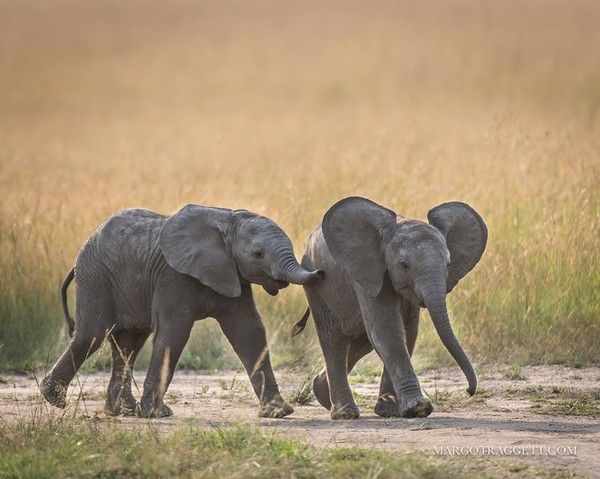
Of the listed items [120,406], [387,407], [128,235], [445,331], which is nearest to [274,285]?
[387,407]

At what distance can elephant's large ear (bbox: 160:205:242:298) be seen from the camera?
10.9m

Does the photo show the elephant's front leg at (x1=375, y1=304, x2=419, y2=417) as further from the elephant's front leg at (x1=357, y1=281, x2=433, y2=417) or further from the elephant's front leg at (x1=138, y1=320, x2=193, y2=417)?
the elephant's front leg at (x1=138, y1=320, x2=193, y2=417)

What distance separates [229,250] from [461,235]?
161 cm

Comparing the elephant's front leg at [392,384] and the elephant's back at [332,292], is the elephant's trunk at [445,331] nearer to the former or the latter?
the elephant's front leg at [392,384]

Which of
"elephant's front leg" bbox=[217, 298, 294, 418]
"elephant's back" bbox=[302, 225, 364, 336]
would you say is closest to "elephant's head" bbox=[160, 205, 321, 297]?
"elephant's back" bbox=[302, 225, 364, 336]

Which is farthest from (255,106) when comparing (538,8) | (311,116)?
(538,8)

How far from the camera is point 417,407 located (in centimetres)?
1009

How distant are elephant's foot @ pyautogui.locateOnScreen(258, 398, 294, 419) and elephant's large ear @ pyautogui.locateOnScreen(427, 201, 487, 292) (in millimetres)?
1402

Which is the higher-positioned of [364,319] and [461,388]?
[364,319]

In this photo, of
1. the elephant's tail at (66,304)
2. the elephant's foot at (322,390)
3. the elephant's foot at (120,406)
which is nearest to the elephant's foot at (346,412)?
the elephant's foot at (322,390)

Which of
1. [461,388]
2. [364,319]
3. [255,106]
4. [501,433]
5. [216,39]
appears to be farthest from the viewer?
[216,39]

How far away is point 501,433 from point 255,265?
2.27 meters

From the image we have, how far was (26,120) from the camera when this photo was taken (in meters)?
46.8

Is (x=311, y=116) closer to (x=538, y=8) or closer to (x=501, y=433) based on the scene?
(x=538, y=8)
